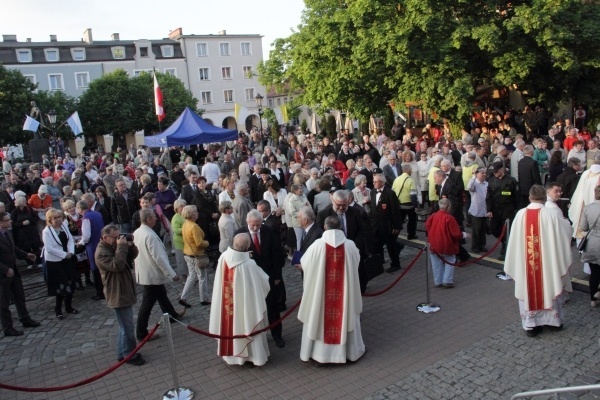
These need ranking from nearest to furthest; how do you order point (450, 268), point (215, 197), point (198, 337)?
point (198, 337)
point (450, 268)
point (215, 197)

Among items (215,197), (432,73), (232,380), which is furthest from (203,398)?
(432,73)

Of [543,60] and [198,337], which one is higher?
[543,60]

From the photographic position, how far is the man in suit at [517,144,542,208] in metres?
10.4

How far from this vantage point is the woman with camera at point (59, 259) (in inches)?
308

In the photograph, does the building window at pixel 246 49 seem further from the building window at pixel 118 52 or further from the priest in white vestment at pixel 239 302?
the priest in white vestment at pixel 239 302

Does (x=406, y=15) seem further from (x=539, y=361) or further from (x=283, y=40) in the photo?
(x=539, y=361)

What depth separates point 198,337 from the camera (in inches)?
277

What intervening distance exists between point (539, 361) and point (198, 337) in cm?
425

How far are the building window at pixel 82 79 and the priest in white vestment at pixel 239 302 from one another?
57.5 m

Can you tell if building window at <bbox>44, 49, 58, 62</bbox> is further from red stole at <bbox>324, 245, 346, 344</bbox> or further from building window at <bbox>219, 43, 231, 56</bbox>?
red stole at <bbox>324, 245, 346, 344</bbox>

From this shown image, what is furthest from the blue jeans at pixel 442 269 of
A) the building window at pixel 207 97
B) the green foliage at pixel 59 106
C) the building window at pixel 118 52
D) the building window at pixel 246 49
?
the building window at pixel 246 49

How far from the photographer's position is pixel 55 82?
183 ft

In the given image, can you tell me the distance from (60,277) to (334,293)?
462cm

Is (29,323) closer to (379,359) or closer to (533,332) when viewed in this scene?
(379,359)
